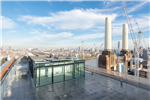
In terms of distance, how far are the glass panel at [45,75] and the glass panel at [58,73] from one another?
25.1 inches

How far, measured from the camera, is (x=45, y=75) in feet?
32.5

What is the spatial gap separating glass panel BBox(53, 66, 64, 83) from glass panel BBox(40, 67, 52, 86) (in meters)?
0.64

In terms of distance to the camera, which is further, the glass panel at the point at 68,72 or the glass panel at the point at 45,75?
the glass panel at the point at 68,72

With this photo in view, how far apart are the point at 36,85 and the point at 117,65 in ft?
98.2

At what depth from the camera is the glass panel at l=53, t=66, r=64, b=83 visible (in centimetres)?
1051

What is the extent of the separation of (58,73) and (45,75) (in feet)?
5.50

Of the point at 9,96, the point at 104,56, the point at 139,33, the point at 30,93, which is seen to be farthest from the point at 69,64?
the point at 139,33

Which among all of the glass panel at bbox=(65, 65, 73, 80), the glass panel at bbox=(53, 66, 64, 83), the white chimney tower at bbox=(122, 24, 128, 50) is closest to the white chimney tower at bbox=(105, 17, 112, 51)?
the white chimney tower at bbox=(122, 24, 128, 50)

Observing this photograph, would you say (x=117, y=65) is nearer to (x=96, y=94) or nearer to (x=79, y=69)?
(x=79, y=69)

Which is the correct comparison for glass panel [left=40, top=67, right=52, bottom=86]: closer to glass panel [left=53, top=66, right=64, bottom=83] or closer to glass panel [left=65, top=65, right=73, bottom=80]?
glass panel [left=53, top=66, right=64, bottom=83]

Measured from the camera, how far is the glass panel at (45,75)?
970 centimetres

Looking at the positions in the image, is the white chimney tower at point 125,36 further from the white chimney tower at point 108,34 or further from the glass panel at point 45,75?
the glass panel at point 45,75

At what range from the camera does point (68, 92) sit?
8.11 meters

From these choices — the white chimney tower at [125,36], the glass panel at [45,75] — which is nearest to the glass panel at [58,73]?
the glass panel at [45,75]
